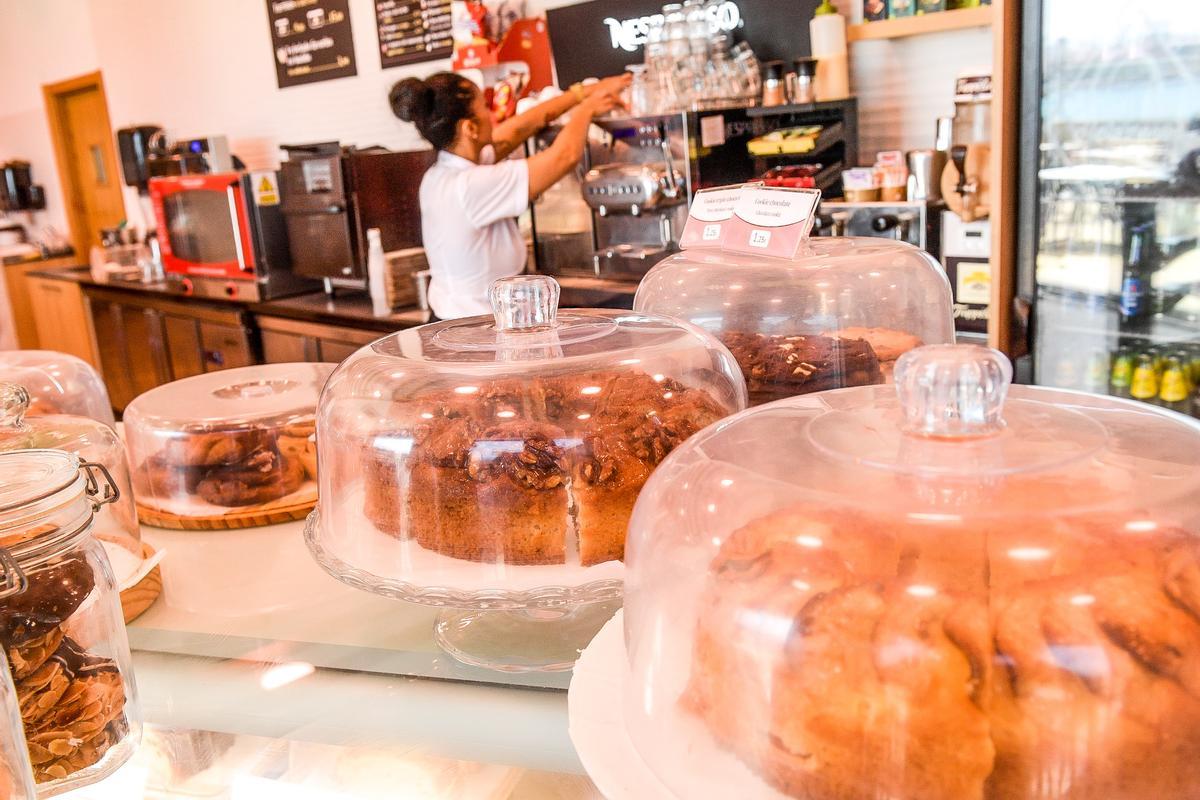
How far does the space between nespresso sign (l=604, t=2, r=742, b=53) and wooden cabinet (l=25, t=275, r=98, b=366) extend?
4.15 metres

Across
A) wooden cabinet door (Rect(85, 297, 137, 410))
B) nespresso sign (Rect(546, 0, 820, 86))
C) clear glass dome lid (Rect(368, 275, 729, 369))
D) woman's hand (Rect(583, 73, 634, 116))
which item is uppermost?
nespresso sign (Rect(546, 0, 820, 86))

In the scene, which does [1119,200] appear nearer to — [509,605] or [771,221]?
[771,221]

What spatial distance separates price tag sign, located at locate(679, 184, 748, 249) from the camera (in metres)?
1.54

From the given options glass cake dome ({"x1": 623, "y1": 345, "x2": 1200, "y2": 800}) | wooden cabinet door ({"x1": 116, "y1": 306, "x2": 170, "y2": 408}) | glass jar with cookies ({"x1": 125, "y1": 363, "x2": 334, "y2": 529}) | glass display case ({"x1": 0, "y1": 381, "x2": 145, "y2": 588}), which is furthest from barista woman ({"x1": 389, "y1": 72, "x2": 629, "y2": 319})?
glass cake dome ({"x1": 623, "y1": 345, "x2": 1200, "y2": 800})

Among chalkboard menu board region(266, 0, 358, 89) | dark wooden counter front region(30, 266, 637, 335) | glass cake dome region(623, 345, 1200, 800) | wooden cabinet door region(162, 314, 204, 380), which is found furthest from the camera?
A: chalkboard menu board region(266, 0, 358, 89)

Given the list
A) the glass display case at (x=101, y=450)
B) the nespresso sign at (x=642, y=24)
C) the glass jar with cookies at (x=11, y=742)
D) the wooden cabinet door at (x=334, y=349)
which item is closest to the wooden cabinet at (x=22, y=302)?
the wooden cabinet door at (x=334, y=349)

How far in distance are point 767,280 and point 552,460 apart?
546 millimetres

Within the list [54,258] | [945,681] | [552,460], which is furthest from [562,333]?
[54,258]

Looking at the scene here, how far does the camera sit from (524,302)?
4.20 ft

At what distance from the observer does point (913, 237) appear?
123 inches

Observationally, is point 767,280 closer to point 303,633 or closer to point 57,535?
point 303,633

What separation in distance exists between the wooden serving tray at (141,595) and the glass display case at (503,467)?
0.24m

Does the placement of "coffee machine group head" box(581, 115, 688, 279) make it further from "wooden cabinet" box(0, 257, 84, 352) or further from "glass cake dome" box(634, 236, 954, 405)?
"wooden cabinet" box(0, 257, 84, 352)

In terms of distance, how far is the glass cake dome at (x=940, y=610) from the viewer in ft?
2.04
